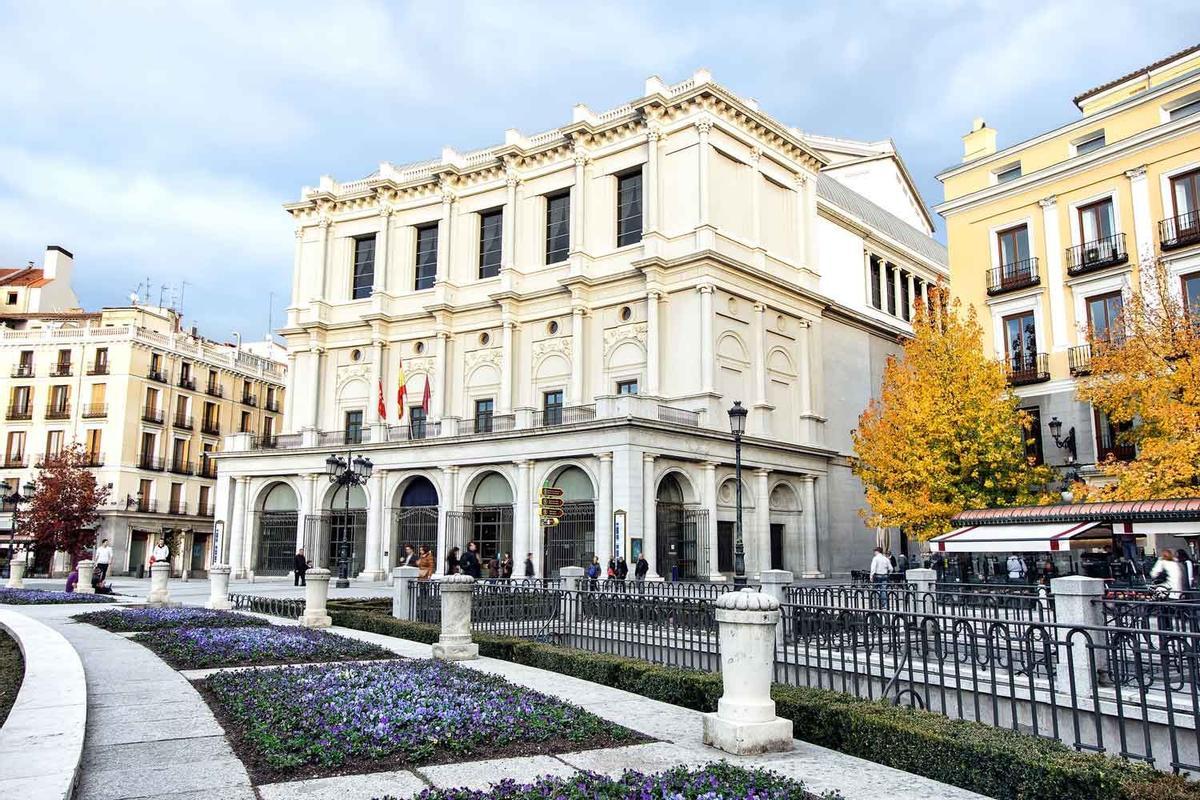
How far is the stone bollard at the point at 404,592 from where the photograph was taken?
58.7 ft

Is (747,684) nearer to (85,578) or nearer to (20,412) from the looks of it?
(85,578)

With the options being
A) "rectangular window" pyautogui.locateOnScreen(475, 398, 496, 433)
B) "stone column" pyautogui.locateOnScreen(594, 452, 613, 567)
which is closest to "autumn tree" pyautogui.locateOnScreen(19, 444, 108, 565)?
"rectangular window" pyautogui.locateOnScreen(475, 398, 496, 433)

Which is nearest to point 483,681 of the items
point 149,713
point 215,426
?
point 149,713

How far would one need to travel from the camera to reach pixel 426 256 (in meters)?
45.3

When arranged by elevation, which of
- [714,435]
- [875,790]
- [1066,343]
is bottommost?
[875,790]

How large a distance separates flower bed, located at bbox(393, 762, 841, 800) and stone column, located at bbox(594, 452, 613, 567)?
25.8m

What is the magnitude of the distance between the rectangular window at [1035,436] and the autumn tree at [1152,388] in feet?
9.55

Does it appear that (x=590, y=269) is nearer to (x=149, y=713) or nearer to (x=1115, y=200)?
(x=1115, y=200)

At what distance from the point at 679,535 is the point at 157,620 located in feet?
67.4

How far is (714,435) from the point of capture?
33.7 meters

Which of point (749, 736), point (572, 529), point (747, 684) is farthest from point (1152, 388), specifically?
point (749, 736)

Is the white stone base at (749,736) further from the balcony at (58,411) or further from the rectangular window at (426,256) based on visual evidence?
the balcony at (58,411)

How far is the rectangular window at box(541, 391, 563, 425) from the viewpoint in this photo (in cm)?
3884

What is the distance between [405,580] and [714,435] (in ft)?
58.1
